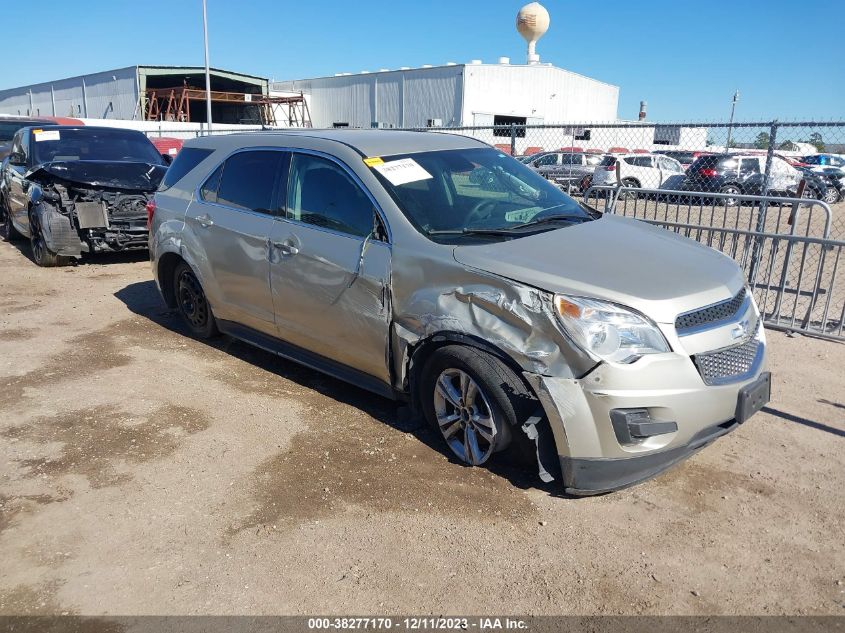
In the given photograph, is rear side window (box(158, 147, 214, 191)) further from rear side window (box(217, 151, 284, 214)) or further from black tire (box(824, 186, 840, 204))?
black tire (box(824, 186, 840, 204))

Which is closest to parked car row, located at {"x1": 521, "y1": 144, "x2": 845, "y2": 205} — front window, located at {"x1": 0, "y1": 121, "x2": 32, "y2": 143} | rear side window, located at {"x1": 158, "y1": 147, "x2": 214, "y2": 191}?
rear side window, located at {"x1": 158, "y1": 147, "x2": 214, "y2": 191}

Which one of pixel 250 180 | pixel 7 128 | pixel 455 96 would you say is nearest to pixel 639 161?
pixel 7 128

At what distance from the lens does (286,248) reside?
4469 mm

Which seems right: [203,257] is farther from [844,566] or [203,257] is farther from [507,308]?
[844,566]

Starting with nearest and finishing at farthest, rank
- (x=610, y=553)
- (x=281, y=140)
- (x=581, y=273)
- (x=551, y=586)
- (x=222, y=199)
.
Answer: (x=551, y=586)
(x=610, y=553)
(x=581, y=273)
(x=281, y=140)
(x=222, y=199)

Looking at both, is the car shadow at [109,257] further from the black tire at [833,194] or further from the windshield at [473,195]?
the black tire at [833,194]

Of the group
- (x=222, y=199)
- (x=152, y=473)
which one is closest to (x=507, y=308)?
(x=152, y=473)

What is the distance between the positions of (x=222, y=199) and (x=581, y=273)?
10.2 ft

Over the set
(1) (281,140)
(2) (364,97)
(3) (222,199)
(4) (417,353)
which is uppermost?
(2) (364,97)

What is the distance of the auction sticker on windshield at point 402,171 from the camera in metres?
4.12

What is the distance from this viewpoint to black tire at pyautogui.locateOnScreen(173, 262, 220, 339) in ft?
18.8

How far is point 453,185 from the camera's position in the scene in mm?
4270

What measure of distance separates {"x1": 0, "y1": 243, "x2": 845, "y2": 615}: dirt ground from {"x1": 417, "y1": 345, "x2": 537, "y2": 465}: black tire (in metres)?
0.22

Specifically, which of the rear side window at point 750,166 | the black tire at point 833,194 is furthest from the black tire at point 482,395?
the black tire at point 833,194
